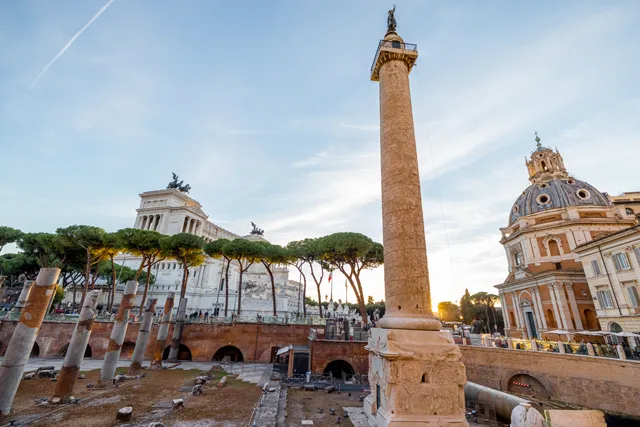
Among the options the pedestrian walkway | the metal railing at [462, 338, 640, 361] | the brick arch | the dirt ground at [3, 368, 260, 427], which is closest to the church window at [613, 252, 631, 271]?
the metal railing at [462, 338, 640, 361]

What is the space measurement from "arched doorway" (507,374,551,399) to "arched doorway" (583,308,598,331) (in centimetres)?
1494

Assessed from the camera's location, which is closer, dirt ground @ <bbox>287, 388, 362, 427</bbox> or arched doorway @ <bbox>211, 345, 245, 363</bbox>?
dirt ground @ <bbox>287, 388, 362, 427</bbox>

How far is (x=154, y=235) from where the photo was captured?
34.2 meters

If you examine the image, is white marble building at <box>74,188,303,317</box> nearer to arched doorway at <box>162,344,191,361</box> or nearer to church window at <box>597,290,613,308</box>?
arched doorway at <box>162,344,191,361</box>

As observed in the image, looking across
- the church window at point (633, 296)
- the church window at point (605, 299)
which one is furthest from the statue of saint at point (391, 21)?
the church window at point (605, 299)

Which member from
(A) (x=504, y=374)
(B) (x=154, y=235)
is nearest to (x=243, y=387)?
(A) (x=504, y=374)

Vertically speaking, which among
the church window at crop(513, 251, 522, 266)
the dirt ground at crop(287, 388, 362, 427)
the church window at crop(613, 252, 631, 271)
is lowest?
the dirt ground at crop(287, 388, 362, 427)

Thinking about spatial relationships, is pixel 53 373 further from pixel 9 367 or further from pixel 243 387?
pixel 243 387

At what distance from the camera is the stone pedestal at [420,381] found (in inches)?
333

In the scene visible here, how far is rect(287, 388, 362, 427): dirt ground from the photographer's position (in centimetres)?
1124

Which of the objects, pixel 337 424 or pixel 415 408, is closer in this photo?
pixel 415 408

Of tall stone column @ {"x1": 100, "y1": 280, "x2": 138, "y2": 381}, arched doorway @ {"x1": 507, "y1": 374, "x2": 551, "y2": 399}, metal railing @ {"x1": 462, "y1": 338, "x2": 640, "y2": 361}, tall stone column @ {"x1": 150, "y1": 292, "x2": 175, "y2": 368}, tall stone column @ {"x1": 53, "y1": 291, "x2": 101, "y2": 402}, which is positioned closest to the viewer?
tall stone column @ {"x1": 53, "y1": 291, "x2": 101, "y2": 402}

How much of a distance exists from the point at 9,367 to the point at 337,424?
11.9 meters

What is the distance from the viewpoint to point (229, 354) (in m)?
28.3
